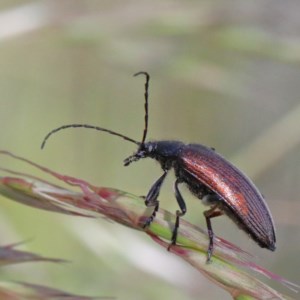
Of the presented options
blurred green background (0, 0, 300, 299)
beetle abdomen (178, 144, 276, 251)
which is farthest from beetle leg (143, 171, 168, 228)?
blurred green background (0, 0, 300, 299)

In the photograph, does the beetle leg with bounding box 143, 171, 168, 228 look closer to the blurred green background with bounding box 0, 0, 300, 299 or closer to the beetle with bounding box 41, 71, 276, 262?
the beetle with bounding box 41, 71, 276, 262

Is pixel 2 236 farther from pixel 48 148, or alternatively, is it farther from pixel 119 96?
pixel 119 96

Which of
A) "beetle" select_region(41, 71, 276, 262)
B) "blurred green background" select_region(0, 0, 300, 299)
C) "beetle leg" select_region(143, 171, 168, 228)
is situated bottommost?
"beetle leg" select_region(143, 171, 168, 228)

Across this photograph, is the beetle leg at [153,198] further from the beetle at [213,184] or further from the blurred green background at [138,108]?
the blurred green background at [138,108]

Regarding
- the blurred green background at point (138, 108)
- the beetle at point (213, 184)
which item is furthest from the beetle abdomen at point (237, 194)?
the blurred green background at point (138, 108)

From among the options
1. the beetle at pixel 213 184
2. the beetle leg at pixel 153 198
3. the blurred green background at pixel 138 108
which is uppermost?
the blurred green background at pixel 138 108

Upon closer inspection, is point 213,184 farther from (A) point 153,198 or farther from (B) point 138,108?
(B) point 138,108

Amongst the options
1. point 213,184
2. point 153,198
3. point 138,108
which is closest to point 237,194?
point 213,184

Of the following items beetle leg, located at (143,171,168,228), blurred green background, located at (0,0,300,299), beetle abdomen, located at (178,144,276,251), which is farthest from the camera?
blurred green background, located at (0,0,300,299)

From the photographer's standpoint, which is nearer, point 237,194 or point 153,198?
point 153,198
